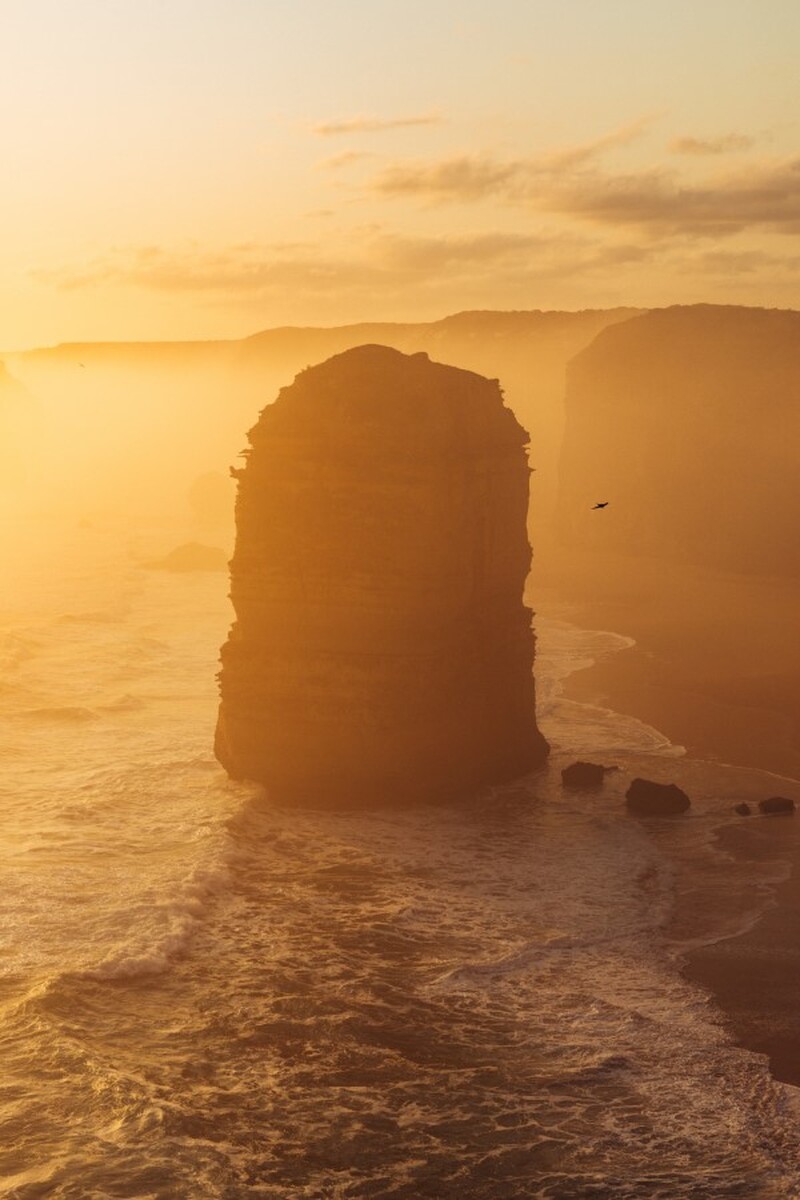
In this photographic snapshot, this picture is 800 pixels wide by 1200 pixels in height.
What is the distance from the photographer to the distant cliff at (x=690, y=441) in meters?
Result: 83.1

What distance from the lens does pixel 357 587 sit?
3472cm

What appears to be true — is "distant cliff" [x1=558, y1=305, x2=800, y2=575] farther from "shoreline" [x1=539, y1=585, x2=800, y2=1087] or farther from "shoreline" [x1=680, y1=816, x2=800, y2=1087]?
"shoreline" [x1=680, y1=816, x2=800, y2=1087]

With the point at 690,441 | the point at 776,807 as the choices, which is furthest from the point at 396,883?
the point at 690,441

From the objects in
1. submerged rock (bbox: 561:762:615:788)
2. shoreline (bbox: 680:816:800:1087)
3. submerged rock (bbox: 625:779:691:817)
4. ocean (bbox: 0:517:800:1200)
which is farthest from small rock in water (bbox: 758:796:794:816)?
submerged rock (bbox: 561:762:615:788)

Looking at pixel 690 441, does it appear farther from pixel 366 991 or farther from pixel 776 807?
pixel 366 991

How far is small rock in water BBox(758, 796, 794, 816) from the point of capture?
3434 centimetres

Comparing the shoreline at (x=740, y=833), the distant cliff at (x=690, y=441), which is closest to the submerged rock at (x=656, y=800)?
the shoreline at (x=740, y=833)

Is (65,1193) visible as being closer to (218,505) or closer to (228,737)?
(228,737)

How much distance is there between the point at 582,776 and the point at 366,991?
45.1 feet

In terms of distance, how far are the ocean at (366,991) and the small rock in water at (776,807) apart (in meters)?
0.99

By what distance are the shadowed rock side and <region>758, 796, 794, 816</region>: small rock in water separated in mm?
7264

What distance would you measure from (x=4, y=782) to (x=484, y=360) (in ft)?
488

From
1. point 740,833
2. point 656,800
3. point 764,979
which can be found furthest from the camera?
point 656,800

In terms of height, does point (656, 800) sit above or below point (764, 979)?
above
